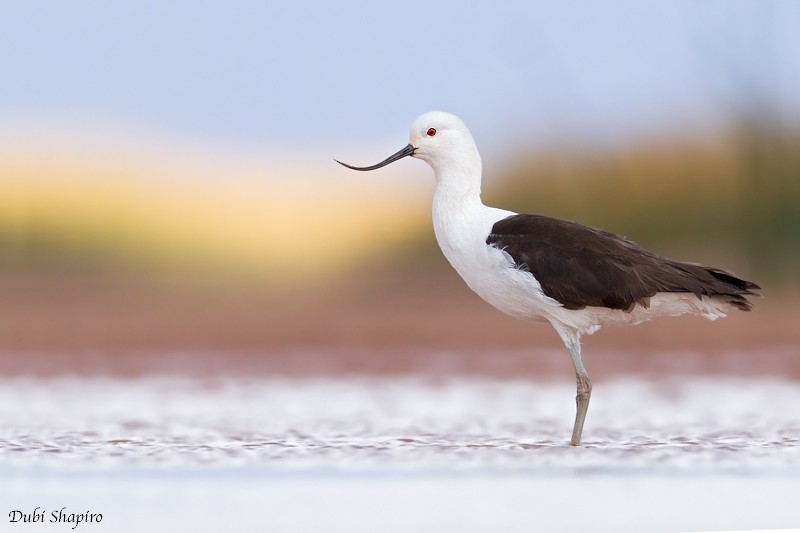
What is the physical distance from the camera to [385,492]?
6625 millimetres

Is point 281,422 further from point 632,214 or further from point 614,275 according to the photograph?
point 632,214

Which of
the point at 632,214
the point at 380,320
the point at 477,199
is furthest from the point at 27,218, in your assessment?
the point at 477,199

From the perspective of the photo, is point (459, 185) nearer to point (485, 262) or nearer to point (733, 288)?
point (485, 262)

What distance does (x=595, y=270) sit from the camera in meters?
7.66

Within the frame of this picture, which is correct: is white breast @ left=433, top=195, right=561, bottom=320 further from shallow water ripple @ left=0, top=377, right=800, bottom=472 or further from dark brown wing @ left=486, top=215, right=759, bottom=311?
shallow water ripple @ left=0, top=377, right=800, bottom=472

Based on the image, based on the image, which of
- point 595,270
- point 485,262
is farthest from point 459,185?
point 595,270

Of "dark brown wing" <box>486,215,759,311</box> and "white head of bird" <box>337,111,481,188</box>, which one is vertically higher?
"white head of bird" <box>337,111,481,188</box>

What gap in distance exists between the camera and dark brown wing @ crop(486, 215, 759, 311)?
7609mm

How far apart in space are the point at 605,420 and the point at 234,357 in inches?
209
